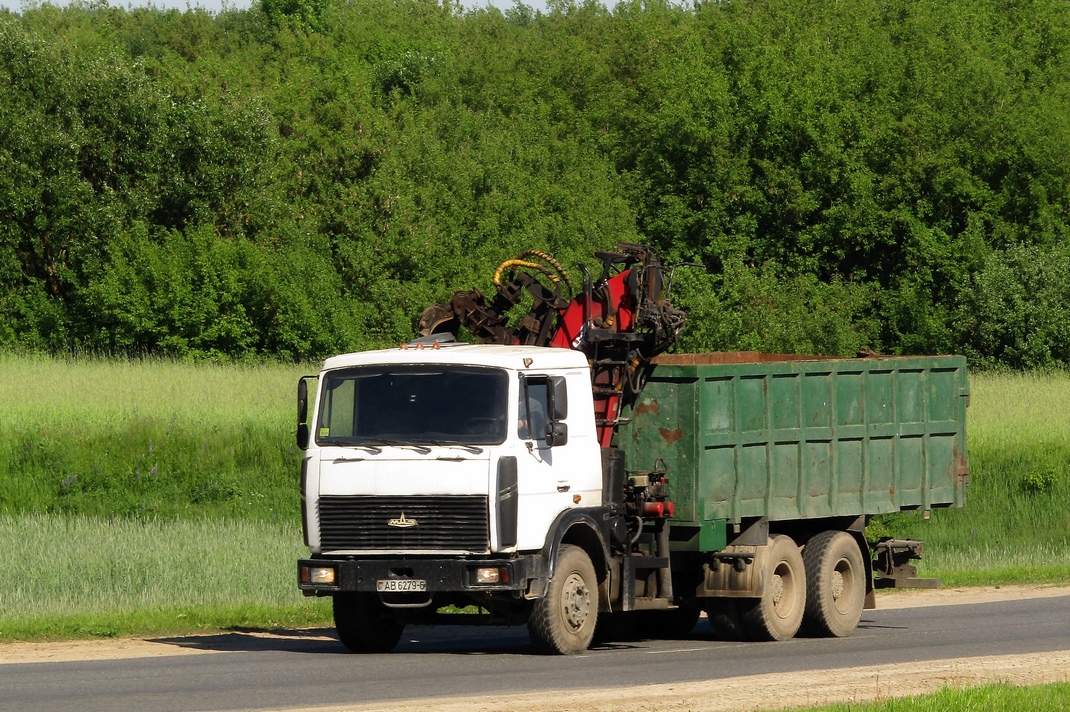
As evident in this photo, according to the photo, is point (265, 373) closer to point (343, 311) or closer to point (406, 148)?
point (343, 311)

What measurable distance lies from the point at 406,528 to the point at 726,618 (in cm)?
437

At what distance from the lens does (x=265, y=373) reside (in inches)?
1642

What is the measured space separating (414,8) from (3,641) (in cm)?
9230

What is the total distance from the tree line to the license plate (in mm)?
32661

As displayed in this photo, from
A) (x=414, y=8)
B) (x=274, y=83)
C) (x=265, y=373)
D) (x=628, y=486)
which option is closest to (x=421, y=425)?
(x=628, y=486)

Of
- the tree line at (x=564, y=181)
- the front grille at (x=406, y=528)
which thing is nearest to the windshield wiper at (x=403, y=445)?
the front grille at (x=406, y=528)

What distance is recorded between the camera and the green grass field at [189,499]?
68.9 feet

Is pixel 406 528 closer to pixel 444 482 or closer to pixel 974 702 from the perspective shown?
pixel 444 482

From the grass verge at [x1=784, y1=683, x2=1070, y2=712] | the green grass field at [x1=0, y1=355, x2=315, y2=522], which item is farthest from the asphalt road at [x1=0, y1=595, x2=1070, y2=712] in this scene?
the green grass field at [x1=0, y1=355, x2=315, y2=522]

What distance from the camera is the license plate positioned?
1523 centimetres

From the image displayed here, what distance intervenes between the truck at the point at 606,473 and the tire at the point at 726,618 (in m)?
0.03

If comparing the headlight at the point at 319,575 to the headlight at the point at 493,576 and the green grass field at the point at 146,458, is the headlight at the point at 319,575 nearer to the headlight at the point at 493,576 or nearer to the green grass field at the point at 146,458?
the headlight at the point at 493,576

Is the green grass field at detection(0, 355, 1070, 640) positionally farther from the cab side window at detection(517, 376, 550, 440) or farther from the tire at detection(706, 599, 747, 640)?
the cab side window at detection(517, 376, 550, 440)

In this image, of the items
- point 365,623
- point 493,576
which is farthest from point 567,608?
point 365,623
